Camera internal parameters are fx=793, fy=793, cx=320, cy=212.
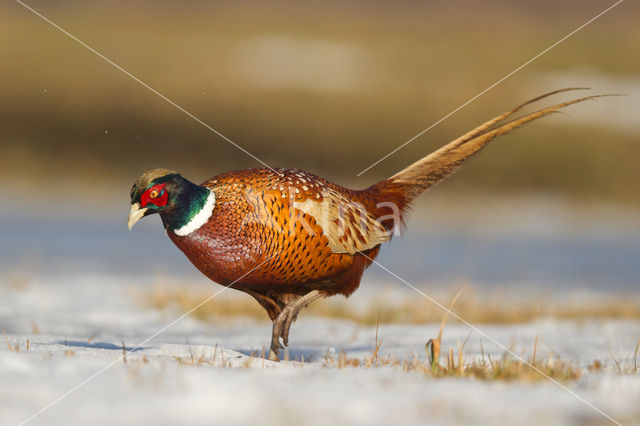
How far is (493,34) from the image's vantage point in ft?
128

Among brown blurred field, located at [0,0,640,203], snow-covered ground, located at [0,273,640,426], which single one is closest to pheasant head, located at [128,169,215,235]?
snow-covered ground, located at [0,273,640,426]

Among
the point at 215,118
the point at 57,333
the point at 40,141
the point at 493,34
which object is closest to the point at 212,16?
the point at 493,34

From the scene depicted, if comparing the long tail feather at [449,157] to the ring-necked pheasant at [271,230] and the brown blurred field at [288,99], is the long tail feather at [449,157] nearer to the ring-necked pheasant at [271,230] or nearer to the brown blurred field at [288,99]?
the ring-necked pheasant at [271,230]

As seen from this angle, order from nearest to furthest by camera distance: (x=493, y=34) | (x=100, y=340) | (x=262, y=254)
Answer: (x=262, y=254) → (x=100, y=340) → (x=493, y=34)

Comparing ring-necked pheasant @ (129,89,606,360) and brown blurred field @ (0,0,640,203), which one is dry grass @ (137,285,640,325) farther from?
brown blurred field @ (0,0,640,203)

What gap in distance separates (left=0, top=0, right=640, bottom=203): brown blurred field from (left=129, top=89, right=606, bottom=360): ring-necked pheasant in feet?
29.8

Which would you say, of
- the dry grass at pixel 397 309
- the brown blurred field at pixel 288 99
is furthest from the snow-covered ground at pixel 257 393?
the brown blurred field at pixel 288 99

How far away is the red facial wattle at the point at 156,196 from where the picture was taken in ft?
13.7

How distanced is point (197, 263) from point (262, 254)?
0.38 m

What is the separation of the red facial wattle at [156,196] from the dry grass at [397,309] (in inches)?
118

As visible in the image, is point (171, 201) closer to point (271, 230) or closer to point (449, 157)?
point (271, 230)

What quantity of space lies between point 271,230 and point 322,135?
17875mm

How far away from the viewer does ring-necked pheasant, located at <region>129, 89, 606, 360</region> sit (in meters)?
4.23

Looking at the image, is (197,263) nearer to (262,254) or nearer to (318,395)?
(262,254)
